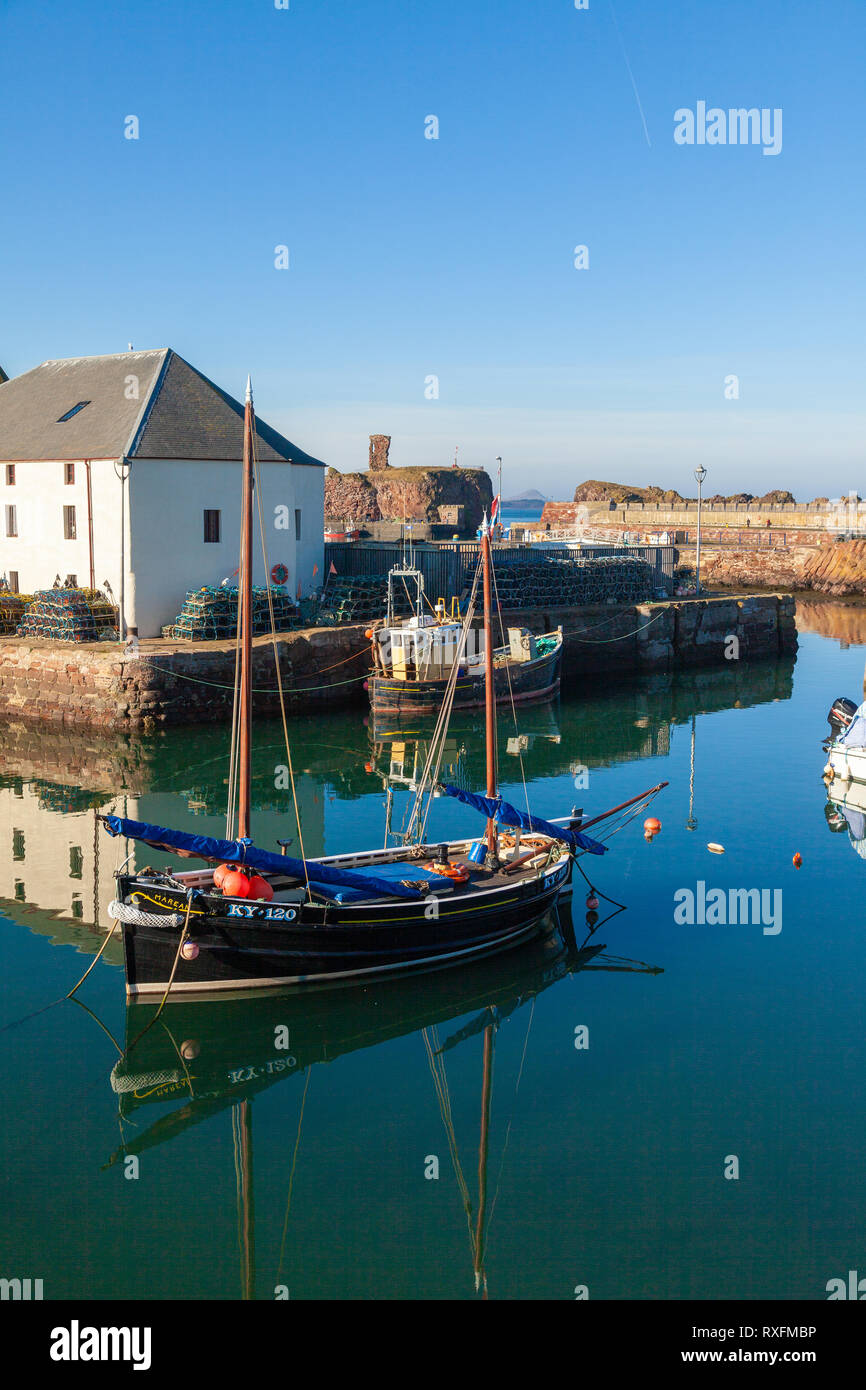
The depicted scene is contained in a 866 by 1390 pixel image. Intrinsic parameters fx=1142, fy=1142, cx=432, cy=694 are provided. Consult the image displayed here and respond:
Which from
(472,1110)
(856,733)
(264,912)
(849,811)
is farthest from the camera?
(856,733)

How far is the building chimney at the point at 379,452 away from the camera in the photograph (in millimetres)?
118125

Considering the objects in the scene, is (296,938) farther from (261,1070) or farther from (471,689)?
(471,689)

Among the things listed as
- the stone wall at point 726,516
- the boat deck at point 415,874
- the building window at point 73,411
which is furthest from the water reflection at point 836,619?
the boat deck at point 415,874

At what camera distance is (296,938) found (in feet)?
45.9

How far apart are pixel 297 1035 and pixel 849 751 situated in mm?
15587

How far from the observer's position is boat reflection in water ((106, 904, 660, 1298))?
38.5ft

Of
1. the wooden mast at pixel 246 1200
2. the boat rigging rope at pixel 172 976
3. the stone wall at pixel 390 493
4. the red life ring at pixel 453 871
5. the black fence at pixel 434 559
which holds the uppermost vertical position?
the stone wall at pixel 390 493

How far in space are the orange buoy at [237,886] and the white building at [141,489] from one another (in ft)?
64.2

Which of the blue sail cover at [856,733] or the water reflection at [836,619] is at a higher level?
the water reflection at [836,619]

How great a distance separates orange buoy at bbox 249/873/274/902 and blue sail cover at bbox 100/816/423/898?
0.56 feet

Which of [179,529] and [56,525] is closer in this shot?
[179,529]

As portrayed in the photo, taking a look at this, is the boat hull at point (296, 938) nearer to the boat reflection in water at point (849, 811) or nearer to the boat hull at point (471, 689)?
the boat reflection in water at point (849, 811)

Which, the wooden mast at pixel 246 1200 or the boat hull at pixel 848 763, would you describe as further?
the boat hull at pixel 848 763

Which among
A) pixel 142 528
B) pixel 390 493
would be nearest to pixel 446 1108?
pixel 142 528
